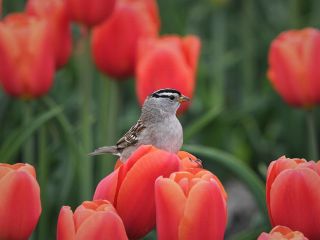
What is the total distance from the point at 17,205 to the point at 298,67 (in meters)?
1.71

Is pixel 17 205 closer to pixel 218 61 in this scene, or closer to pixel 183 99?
pixel 183 99

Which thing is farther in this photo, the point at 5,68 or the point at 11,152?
the point at 5,68

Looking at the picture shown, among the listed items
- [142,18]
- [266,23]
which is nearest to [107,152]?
[142,18]

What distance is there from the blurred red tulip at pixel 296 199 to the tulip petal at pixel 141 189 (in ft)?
0.60

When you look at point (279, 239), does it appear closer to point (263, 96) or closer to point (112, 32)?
point (112, 32)

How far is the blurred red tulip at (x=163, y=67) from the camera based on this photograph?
316 centimetres

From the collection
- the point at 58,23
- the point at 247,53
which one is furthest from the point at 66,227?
the point at 247,53

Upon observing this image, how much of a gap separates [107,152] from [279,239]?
63.1 inches

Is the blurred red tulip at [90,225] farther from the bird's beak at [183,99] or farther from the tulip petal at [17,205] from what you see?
the bird's beak at [183,99]

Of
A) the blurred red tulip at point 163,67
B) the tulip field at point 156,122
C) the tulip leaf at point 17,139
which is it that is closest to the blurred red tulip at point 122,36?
the tulip field at point 156,122

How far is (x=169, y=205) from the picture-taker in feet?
5.11

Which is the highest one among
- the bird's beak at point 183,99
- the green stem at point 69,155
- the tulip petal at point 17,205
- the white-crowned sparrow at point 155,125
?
the tulip petal at point 17,205

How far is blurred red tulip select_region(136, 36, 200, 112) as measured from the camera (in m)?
3.16

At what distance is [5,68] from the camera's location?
3.08 meters
